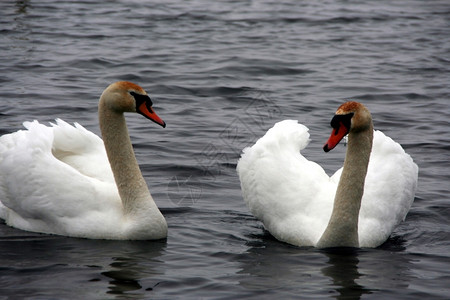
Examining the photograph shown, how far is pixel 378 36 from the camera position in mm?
19562

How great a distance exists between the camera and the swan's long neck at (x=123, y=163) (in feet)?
26.5

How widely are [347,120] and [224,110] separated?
627 cm

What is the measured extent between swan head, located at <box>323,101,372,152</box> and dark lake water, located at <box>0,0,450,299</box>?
3.87ft

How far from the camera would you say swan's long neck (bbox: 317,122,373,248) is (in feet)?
25.1

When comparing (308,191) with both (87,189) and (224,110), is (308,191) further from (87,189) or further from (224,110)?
(224,110)

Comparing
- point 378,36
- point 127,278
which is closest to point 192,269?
point 127,278

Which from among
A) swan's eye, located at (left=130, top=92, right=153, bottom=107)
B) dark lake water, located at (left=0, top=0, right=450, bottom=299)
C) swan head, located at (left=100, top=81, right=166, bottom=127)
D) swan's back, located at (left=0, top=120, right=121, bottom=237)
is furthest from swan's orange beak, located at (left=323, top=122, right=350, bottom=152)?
swan's back, located at (left=0, top=120, right=121, bottom=237)

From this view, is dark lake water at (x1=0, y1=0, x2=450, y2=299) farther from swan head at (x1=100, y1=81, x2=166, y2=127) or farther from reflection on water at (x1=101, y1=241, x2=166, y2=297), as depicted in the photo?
swan head at (x1=100, y1=81, x2=166, y2=127)

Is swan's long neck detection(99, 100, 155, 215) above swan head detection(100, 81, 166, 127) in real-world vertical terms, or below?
below

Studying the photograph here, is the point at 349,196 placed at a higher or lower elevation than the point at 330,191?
higher

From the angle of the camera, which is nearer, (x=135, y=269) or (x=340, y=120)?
(x=340, y=120)

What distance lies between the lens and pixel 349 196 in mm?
7715

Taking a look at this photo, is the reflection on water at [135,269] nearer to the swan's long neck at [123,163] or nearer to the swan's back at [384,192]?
the swan's long neck at [123,163]

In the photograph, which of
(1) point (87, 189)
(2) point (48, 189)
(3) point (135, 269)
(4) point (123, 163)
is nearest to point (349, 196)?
(3) point (135, 269)
